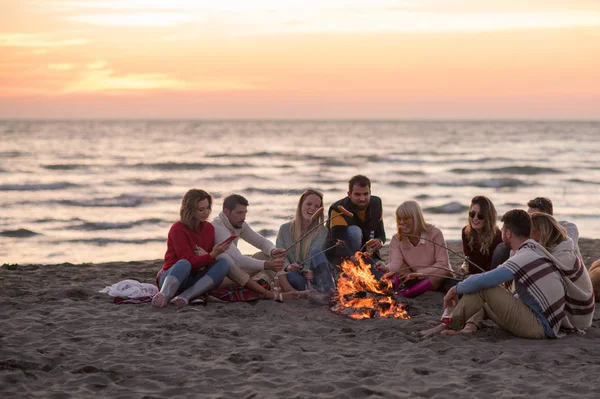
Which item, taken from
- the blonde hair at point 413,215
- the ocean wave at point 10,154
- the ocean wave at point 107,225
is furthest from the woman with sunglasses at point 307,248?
the ocean wave at point 10,154

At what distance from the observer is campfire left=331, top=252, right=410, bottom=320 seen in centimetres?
792

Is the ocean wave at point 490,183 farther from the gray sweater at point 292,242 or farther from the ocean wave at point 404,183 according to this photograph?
the gray sweater at point 292,242

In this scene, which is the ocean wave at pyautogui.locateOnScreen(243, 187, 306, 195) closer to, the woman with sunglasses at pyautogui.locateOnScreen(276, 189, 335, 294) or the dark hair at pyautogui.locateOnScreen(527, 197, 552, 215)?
the woman with sunglasses at pyautogui.locateOnScreen(276, 189, 335, 294)

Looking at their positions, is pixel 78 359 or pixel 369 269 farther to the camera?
pixel 369 269

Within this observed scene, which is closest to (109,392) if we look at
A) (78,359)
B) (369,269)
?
(78,359)

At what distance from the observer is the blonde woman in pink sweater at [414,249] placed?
8477 mm

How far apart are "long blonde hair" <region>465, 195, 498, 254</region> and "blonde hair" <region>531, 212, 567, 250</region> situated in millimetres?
1372

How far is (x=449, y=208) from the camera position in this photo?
22531 millimetres

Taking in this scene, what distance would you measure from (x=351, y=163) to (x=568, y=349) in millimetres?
37842

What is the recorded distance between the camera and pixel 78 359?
247 inches

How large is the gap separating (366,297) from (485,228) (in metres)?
1.69

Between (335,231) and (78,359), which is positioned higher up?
(335,231)

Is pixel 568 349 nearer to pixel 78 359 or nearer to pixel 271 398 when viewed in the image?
pixel 271 398

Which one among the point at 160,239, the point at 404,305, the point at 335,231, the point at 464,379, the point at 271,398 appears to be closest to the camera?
the point at 271,398
